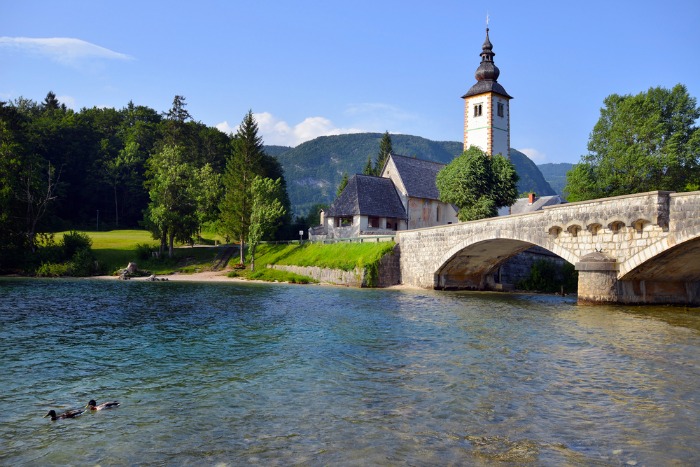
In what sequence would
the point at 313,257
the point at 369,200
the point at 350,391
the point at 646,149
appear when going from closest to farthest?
the point at 350,391, the point at 646,149, the point at 313,257, the point at 369,200

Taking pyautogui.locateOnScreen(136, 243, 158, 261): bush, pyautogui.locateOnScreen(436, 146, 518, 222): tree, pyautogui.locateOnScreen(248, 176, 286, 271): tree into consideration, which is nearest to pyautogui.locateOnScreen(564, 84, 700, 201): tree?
pyautogui.locateOnScreen(436, 146, 518, 222): tree

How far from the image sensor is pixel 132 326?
20.6 m

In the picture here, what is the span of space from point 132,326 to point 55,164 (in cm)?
8495

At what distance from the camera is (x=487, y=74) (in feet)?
209

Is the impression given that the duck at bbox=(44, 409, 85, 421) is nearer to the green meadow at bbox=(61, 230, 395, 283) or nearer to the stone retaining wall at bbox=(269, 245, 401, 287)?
the stone retaining wall at bbox=(269, 245, 401, 287)

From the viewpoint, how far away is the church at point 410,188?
62.1 meters

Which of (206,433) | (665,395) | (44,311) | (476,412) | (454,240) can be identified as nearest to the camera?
(206,433)

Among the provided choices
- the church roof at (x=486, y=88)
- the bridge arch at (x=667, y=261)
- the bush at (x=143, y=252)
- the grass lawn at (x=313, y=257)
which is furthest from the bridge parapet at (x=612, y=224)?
the bush at (x=143, y=252)

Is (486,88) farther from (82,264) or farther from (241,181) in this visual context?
(82,264)

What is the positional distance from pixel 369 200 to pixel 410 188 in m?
6.53

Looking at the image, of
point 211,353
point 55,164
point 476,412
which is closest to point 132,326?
point 211,353

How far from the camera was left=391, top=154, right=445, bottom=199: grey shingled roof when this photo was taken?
6712cm

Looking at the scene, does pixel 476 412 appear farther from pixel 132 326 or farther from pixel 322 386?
pixel 132 326

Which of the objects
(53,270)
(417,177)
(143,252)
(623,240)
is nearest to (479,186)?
(417,177)
